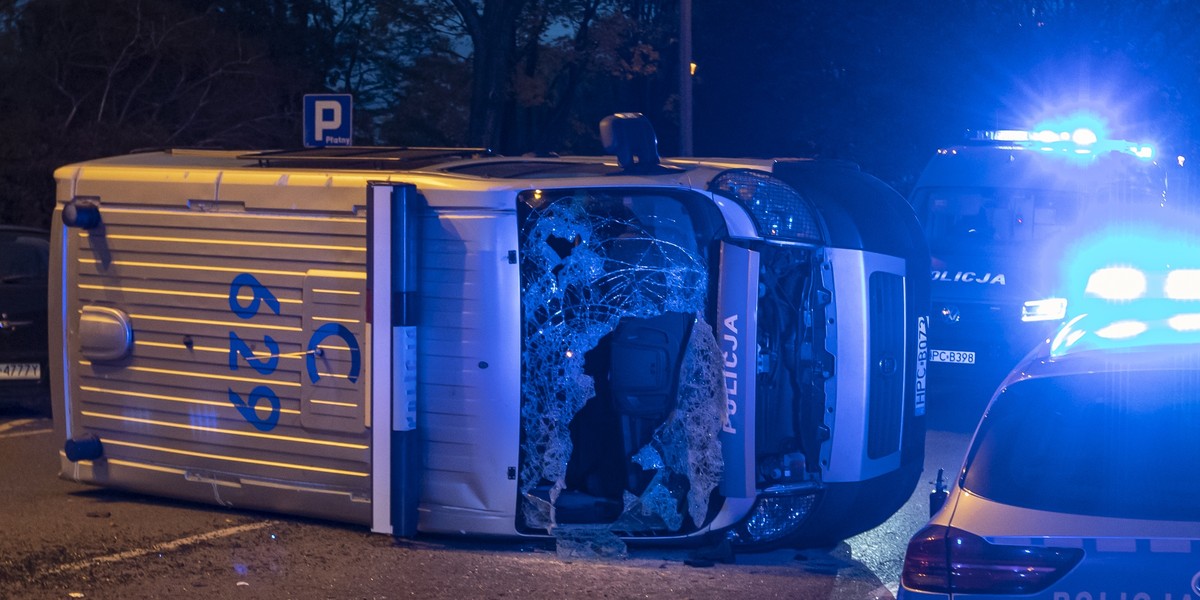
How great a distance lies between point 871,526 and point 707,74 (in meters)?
18.8

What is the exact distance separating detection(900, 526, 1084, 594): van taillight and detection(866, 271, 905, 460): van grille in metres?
3.06

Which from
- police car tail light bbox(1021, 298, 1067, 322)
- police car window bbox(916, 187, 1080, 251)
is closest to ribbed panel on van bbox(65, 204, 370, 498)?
police car tail light bbox(1021, 298, 1067, 322)

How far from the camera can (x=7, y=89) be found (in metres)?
21.3

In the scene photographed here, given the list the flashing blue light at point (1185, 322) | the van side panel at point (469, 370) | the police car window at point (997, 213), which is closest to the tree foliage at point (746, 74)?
the police car window at point (997, 213)

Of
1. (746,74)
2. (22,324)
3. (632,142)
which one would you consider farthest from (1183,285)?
(746,74)

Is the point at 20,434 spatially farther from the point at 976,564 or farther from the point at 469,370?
the point at 976,564

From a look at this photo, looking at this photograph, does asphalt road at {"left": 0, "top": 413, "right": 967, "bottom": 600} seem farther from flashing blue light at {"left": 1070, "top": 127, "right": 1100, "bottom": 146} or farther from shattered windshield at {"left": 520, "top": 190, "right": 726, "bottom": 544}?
flashing blue light at {"left": 1070, "top": 127, "right": 1100, "bottom": 146}

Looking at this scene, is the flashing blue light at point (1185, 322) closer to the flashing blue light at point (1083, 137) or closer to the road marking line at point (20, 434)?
the road marking line at point (20, 434)

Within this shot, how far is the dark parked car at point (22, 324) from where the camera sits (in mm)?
10219

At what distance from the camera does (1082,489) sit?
3199mm

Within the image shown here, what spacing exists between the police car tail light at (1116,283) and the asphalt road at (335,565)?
9.17 ft

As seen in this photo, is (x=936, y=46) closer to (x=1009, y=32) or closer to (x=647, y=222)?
(x=1009, y=32)

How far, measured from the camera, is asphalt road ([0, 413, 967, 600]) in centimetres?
581

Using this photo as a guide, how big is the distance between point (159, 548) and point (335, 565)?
96 centimetres
